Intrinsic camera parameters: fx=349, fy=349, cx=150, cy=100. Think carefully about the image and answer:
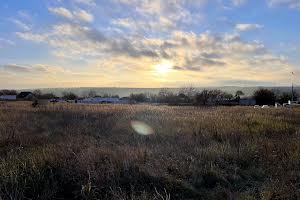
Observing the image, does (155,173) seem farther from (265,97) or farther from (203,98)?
(265,97)

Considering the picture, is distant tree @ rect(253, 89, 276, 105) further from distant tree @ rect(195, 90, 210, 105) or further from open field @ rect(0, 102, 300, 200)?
open field @ rect(0, 102, 300, 200)

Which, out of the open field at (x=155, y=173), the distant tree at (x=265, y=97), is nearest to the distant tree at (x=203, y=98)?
the distant tree at (x=265, y=97)

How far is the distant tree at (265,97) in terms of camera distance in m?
93.9

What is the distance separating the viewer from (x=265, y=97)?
94.9 metres

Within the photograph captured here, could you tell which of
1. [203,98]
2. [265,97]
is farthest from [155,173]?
[265,97]

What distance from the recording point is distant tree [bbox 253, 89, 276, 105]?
308 ft

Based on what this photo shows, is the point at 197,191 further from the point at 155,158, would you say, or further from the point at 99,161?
the point at 99,161

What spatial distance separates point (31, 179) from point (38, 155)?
121 cm

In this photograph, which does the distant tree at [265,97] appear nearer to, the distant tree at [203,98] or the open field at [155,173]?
the distant tree at [203,98]

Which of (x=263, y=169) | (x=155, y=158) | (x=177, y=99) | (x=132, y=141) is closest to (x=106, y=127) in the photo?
(x=132, y=141)

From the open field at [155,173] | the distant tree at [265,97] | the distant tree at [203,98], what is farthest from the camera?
the distant tree at [265,97]

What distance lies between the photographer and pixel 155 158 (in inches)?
287

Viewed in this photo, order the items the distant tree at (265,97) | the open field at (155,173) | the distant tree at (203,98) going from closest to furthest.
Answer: the open field at (155,173)
the distant tree at (203,98)
the distant tree at (265,97)

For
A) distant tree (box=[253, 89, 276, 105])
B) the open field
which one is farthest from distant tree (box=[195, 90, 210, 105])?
the open field
